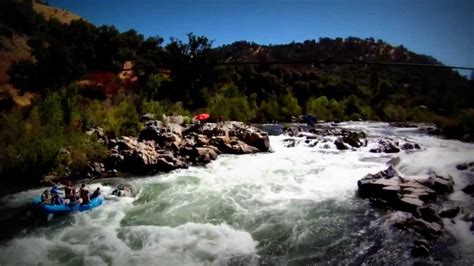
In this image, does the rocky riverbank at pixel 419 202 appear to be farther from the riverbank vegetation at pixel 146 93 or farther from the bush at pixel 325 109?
the bush at pixel 325 109

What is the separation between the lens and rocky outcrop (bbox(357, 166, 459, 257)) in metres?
8.32

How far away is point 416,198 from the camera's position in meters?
10.1

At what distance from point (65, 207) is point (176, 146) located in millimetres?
6589

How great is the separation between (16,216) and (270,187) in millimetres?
7461

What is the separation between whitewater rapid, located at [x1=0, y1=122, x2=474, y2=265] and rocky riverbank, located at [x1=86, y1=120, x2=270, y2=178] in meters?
0.86

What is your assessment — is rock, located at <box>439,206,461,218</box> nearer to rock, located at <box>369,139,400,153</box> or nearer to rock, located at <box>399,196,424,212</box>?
rock, located at <box>399,196,424,212</box>

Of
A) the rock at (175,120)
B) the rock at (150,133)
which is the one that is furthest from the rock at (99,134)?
the rock at (175,120)

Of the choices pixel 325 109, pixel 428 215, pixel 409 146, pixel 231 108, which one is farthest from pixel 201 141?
pixel 325 109

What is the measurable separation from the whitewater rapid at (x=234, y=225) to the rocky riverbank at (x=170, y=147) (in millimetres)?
863

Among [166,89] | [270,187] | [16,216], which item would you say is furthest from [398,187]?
[166,89]

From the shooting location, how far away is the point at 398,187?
10648mm

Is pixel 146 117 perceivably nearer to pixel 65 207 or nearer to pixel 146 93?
pixel 146 93

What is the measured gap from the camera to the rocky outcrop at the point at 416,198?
832cm

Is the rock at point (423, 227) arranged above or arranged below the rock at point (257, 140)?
below
